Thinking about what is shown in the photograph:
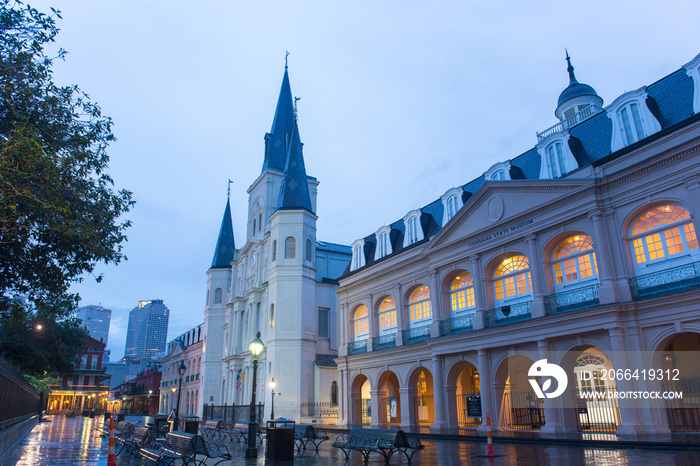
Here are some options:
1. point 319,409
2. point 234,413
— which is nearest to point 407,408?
point 319,409

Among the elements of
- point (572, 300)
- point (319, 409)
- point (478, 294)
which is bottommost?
point (319, 409)

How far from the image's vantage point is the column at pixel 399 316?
27.5m

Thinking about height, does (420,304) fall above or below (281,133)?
below

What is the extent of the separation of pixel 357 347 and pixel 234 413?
11.4 meters

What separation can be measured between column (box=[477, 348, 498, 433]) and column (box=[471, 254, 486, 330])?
4.12ft

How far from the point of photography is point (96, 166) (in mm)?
12914

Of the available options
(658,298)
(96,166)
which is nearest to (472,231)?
(658,298)

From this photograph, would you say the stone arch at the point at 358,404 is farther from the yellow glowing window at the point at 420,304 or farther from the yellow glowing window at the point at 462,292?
the yellow glowing window at the point at 462,292

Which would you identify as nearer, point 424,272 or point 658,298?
point 658,298

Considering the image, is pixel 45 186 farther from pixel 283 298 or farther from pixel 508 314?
pixel 283 298

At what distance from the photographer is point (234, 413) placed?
115ft

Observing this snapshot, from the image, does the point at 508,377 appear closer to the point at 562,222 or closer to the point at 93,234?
the point at 562,222

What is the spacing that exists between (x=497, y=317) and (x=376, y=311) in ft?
32.6

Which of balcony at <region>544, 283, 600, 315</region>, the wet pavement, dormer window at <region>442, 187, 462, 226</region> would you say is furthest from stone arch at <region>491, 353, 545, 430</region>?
dormer window at <region>442, 187, 462, 226</region>
